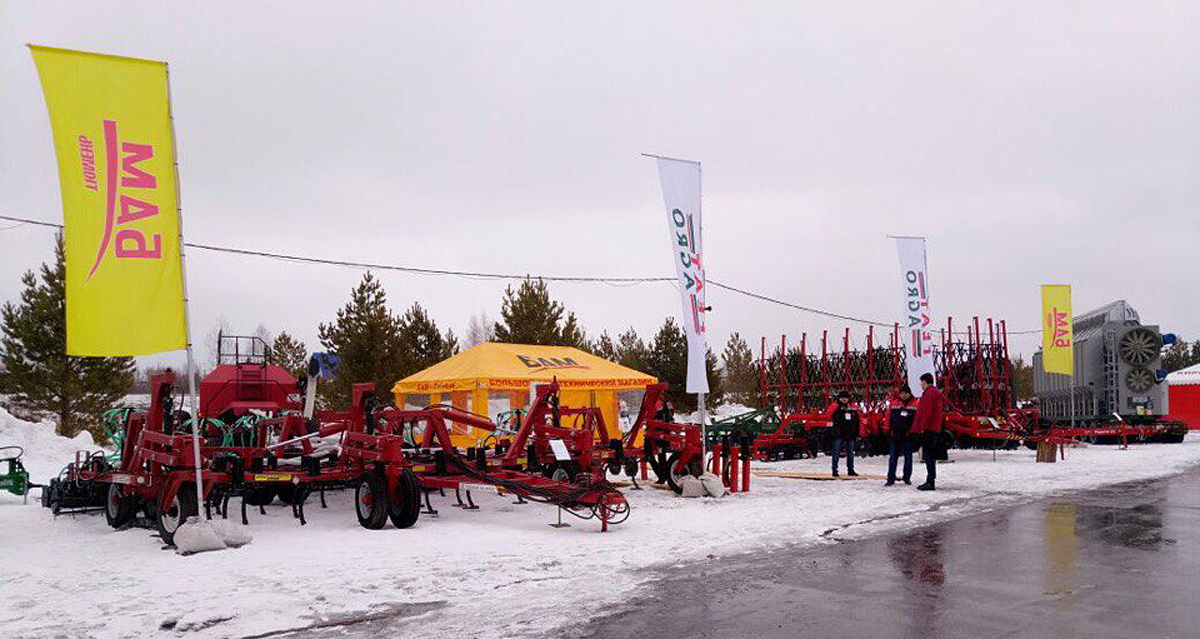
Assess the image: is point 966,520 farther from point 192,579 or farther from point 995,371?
point 995,371

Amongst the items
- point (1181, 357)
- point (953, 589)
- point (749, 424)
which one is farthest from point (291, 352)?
point (1181, 357)

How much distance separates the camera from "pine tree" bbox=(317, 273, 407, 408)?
3056cm

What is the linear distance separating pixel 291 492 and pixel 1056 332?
838 inches

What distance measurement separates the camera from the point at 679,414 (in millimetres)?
43469

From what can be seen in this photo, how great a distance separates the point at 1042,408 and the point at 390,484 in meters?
31.8

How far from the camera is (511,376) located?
2119cm

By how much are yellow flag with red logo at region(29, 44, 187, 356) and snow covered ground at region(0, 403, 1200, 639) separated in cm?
222

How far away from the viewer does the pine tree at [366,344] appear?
30.6 m

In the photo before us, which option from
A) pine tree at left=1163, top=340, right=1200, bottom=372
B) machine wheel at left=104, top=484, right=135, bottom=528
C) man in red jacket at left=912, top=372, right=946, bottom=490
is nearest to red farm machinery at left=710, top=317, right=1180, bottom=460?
man in red jacket at left=912, top=372, right=946, bottom=490

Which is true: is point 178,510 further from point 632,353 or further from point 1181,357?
point 1181,357

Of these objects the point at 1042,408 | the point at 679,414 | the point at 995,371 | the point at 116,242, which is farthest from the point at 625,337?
the point at 116,242

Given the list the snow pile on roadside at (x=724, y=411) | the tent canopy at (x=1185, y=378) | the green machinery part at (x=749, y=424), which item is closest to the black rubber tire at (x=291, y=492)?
the green machinery part at (x=749, y=424)

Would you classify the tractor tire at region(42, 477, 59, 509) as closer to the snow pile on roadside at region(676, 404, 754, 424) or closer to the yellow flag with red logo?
the yellow flag with red logo

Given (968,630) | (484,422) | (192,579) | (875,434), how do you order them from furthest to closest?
(875,434) < (484,422) < (192,579) < (968,630)
